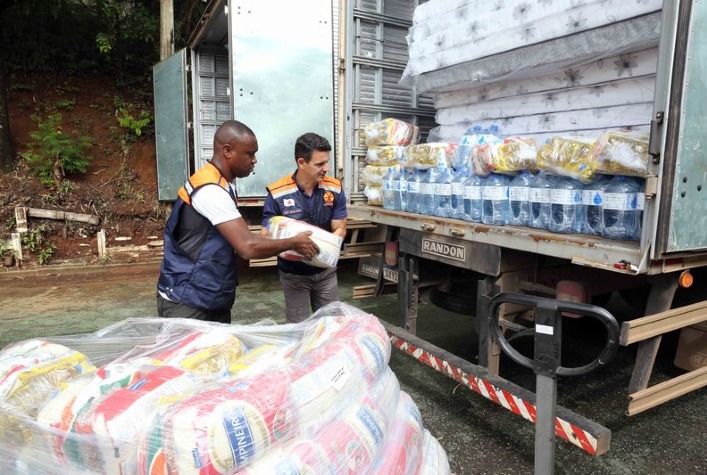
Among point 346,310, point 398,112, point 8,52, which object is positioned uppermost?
point 8,52

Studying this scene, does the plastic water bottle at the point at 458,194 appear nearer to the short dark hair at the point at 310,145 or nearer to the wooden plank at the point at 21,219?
the short dark hair at the point at 310,145

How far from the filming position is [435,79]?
4.36 metres

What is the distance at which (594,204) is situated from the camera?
2781 millimetres

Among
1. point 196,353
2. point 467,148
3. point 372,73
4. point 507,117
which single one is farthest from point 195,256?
point 372,73

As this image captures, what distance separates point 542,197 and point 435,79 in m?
1.76

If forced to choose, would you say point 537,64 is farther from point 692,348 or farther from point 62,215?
point 62,215

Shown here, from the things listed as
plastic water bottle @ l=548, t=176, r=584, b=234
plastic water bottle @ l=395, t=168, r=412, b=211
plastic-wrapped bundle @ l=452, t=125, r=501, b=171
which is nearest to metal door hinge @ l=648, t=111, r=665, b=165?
plastic water bottle @ l=548, t=176, r=584, b=234

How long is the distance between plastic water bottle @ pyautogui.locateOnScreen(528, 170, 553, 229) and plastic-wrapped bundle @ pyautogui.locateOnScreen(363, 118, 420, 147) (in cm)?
160

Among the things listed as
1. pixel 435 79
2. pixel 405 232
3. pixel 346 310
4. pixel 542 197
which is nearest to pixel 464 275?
pixel 405 232

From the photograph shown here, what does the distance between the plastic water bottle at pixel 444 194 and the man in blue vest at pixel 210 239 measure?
1597 millimetres

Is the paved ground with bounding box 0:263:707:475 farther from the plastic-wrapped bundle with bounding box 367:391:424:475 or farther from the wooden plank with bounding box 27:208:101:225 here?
the wooden plank with bounding box 27:208:101:225

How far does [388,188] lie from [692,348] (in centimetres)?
246

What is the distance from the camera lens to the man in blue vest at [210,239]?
2.25 meters

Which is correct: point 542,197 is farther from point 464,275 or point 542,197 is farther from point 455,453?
point 455,453
